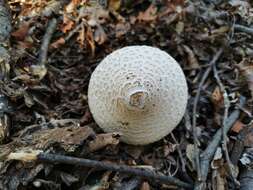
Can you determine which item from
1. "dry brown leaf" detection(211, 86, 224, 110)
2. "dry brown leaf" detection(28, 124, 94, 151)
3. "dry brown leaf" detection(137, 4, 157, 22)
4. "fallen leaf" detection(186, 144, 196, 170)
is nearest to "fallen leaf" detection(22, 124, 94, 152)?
"dry brown leaf" detection(28, 124, 94, 151)

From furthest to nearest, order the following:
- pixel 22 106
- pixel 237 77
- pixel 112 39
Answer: pixel 112 39
pixel 237 77
pixel 22 106

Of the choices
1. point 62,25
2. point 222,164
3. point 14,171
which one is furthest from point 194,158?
point 62,25

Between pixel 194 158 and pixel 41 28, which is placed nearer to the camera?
pixel 194 158

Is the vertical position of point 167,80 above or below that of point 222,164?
above

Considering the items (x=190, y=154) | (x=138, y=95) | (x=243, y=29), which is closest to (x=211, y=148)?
(x=190, y=154)

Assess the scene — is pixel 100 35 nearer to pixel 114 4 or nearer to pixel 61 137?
pixel 114 4

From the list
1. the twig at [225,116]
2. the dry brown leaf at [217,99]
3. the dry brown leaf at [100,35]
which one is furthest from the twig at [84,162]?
the dry brown leaf at [100,35]

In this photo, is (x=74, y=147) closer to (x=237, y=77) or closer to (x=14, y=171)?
(x=14, y=171)

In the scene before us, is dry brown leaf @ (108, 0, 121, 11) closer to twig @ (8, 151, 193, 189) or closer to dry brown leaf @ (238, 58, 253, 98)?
dry brown leaf @ (238, 58, 253, 98)
